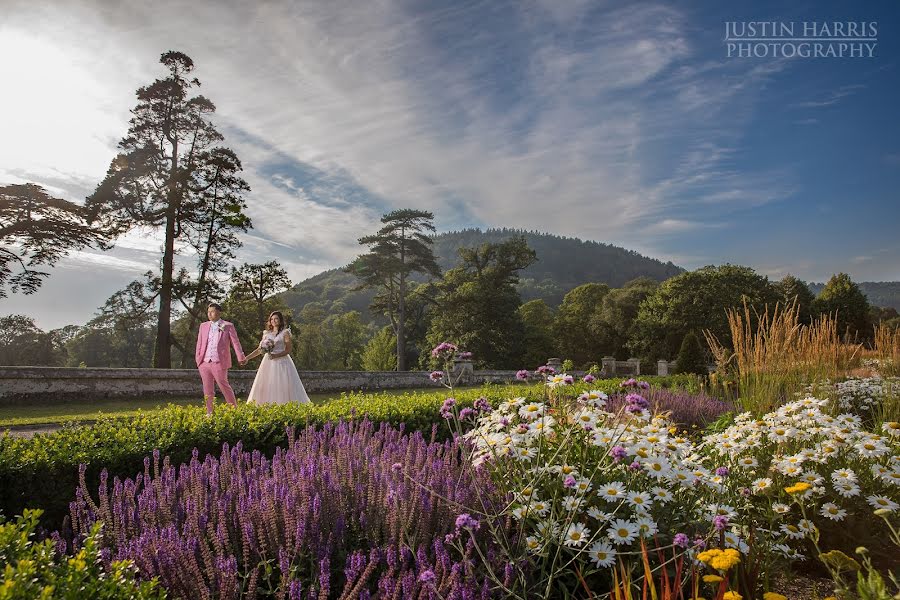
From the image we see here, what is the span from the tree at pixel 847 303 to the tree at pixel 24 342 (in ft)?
187

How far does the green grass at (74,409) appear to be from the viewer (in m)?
9.95

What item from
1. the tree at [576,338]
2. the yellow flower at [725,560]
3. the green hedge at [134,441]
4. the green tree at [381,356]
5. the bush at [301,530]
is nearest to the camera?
the yellow flower at [725,560]

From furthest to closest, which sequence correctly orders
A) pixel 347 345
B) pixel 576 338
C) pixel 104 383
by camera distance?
1. pixel 347 345
2. pixel 576 338
3. pixel 104 383

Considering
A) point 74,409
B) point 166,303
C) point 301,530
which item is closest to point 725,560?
point 301,530

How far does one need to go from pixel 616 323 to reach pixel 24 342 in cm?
4092

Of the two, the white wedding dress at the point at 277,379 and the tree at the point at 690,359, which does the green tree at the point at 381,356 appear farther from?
the white wedding dress at the point at 277,379

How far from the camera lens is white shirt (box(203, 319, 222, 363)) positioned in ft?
31.6

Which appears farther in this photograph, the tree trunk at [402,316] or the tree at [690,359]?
the tree trunk at [402,316]

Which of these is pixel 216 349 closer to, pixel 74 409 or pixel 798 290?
pixel 74 409

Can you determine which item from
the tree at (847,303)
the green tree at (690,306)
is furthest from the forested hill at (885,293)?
the green tree at (690,306)

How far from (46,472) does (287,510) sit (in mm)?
2905

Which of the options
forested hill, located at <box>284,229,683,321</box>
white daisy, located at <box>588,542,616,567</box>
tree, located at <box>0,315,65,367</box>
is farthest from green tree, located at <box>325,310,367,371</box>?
white daisy, located at <box>588,542,616,567</box>

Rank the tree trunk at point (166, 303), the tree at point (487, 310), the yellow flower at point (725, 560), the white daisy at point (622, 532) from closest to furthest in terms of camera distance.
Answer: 1. the yellow flower at point (725, 560)
2. the white daisy at point (622, 532)
3. the tree trunk at point (166, 303)
4. the tree at point (487, 310)

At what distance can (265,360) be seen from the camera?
9.63m
